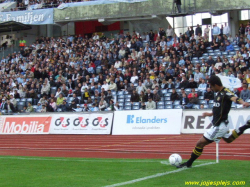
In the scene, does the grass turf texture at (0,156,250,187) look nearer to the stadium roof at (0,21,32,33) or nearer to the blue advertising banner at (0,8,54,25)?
the blue advertising banner at (0,8,54,25)

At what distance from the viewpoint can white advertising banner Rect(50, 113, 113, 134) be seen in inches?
891

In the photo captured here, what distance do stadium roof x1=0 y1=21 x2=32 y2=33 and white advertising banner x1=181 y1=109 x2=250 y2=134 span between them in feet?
71.7

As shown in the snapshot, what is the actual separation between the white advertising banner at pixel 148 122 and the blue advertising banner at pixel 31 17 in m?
18.0

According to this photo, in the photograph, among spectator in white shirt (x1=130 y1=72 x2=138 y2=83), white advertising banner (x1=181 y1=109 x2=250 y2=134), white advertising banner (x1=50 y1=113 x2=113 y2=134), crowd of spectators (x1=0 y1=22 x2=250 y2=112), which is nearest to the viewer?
white advertising banner (x1=181 y1=109 x2=250 y2=134)

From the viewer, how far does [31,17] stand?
38.2 m

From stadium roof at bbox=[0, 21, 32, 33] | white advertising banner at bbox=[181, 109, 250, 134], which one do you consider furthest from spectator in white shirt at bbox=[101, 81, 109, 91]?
stadium roof at bbox=[0, 21, 32, 33]

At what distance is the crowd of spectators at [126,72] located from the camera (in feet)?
79.1

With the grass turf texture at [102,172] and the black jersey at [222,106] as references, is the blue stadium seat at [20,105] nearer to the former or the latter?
the grass turf texture at [102,172]

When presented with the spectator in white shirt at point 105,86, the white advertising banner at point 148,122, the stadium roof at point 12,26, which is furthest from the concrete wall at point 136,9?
the white advertising banner at point 148,122

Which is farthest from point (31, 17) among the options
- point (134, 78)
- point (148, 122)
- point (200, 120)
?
point (200, 120)

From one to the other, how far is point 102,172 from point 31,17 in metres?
31.0

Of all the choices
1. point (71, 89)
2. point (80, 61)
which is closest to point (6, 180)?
point (71, 89)

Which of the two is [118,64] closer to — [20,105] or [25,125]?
[20,105]

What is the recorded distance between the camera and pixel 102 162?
1097 cm
